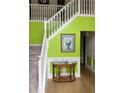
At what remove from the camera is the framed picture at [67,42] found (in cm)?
704

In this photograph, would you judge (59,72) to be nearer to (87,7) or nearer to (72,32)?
(72,32)

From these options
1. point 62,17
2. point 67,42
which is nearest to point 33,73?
point 67,42

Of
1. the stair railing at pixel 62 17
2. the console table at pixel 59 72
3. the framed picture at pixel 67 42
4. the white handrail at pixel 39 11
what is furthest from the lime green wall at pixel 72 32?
the white handrail at pixel 39 11

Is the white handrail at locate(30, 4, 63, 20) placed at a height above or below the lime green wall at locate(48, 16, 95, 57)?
above

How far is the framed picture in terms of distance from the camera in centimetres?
704

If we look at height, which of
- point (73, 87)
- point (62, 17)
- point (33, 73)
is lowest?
point (73, 87)

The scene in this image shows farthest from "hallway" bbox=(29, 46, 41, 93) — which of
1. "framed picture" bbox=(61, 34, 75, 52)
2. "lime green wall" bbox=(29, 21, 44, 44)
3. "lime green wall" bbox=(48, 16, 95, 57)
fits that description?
"lime green wall" bbox=(29, 21, 44, 44)

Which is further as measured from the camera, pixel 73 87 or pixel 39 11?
pixel 39 11

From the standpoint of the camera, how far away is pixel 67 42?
23.3ft

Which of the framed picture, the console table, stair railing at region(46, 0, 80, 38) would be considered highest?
stair railing at region(46, 0, 80, 38)

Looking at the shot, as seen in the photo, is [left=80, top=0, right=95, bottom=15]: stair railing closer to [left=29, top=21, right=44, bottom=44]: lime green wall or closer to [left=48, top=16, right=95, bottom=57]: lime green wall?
[left=48, top=16, right=95, bottom=57]: lime green wall
